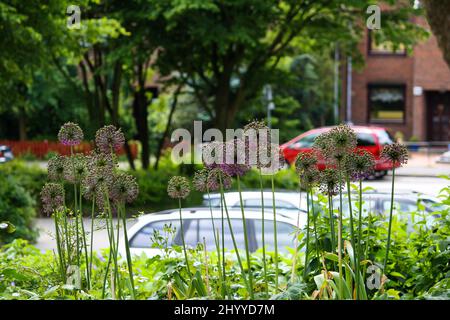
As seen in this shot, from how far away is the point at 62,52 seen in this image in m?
14.6

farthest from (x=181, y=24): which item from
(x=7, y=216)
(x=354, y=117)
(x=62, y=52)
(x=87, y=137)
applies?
(x=354, y=117)

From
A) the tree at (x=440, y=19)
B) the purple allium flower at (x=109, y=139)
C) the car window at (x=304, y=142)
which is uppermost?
the tree at (x=440, y=19)

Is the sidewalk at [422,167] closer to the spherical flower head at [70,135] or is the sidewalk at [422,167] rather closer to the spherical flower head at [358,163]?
the spherical flower head at [358,163]

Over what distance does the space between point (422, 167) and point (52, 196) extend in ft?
85.1

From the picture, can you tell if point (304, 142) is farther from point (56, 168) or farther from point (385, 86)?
point (56, 168)

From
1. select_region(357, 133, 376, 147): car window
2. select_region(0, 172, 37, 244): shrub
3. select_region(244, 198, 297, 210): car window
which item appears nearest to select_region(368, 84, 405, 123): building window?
select_region(357, 133, 376, 147): car window

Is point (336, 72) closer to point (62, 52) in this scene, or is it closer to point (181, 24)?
point (181, 24)

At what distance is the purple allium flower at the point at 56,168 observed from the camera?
3584 millimetres

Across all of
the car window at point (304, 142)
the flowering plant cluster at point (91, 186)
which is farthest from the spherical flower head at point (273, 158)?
the car window at point (304, 142)

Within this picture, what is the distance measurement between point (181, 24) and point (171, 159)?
18.1 ft

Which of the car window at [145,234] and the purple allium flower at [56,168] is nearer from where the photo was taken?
the purple allium flower at [56,168]

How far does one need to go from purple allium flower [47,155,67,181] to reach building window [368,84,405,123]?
133 feet

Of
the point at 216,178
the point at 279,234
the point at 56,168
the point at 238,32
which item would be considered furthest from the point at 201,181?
the point at 238,32

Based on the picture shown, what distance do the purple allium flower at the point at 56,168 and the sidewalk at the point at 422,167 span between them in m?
20.6
